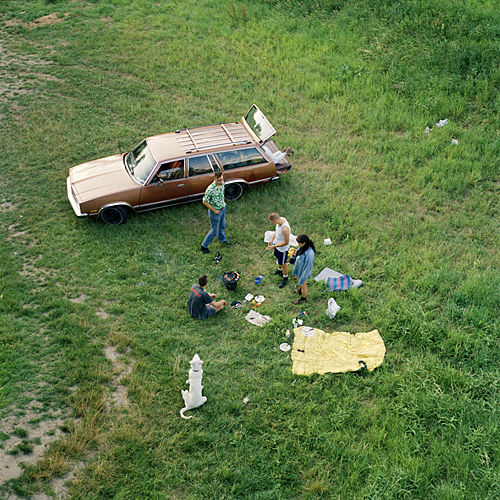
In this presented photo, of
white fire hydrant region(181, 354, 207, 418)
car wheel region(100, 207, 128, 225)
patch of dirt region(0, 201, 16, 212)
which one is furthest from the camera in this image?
patch of dirt region(0, 201, 16, 212)

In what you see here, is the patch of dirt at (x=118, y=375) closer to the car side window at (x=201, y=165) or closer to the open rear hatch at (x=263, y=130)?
the car side window at (x=201, y=165)

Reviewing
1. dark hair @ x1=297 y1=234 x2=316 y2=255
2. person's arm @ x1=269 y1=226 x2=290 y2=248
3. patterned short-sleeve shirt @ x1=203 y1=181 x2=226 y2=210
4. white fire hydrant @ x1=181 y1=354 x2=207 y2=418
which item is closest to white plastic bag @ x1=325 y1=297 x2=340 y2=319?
dark hair @ x1=297 y1=234 x2=316 y2=255

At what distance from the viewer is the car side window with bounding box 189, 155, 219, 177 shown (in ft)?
34.1

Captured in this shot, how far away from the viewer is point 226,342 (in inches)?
313

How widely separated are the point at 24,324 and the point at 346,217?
7.10 metres

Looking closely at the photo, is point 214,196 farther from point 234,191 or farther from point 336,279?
point 336,279

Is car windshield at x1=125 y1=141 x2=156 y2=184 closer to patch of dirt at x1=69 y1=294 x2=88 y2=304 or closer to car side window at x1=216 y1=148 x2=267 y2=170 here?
car side window at x1=216 y1=148 x2=267 y2=170

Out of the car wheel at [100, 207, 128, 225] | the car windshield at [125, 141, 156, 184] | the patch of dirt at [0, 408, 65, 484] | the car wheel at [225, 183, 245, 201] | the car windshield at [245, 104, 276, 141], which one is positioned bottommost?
the patch of dirt at [0, 408, 65, 484]

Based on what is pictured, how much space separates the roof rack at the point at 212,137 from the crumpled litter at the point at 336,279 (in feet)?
13.0

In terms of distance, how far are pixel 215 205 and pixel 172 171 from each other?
1.72 m

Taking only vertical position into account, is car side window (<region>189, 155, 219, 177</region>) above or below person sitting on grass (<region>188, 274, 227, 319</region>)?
above

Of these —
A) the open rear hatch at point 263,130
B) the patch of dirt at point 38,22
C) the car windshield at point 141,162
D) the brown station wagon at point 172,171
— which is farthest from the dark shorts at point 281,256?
the patch of dirt at point 38,22

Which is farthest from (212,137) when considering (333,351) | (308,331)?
(333,351)

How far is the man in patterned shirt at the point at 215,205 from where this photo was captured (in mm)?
9195
